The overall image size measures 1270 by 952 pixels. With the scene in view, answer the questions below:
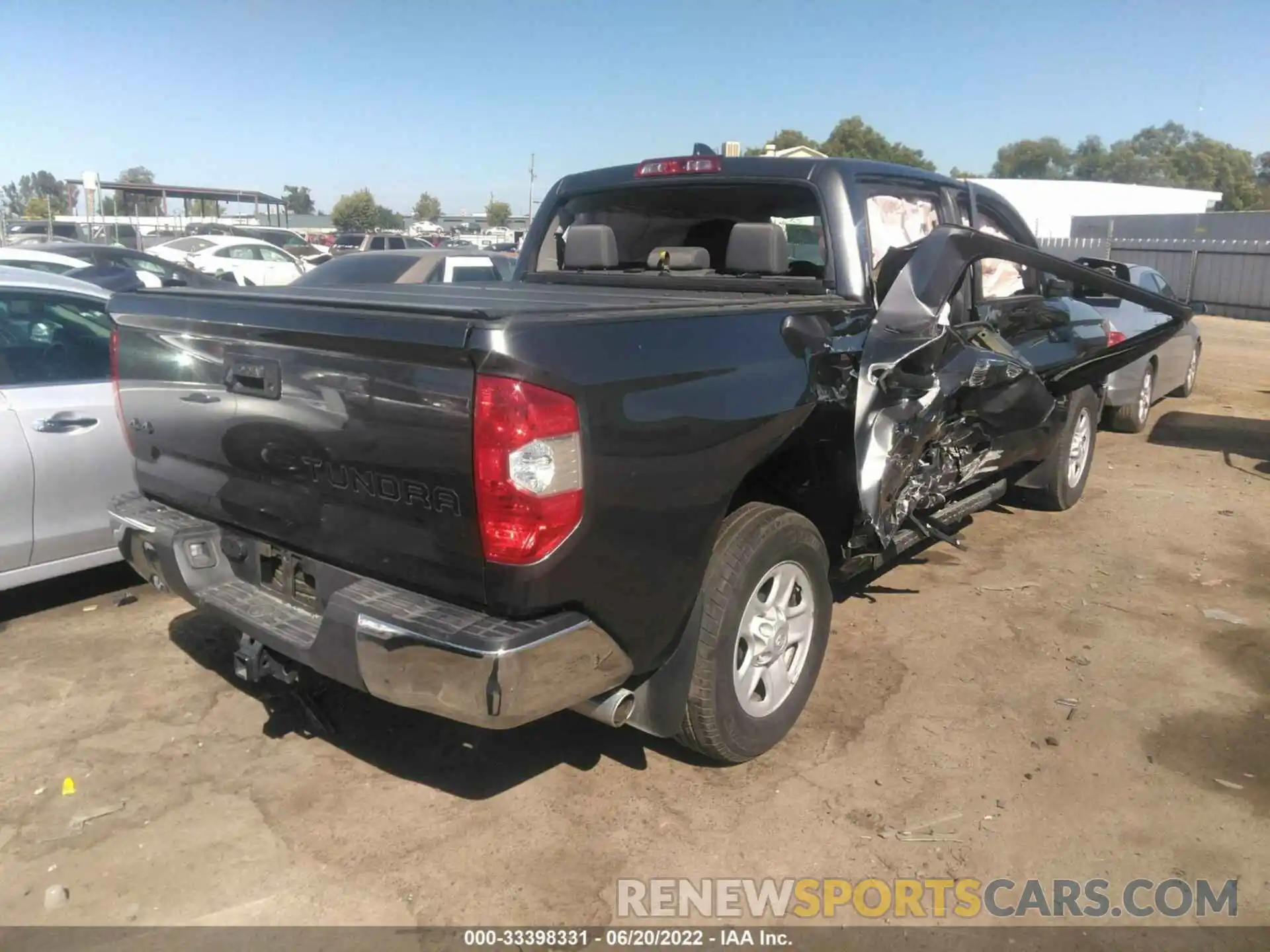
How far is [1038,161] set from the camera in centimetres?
10375

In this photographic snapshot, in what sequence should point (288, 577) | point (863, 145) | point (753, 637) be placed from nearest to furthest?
point (288, 577)
point (753, 637)
point (863, 145)

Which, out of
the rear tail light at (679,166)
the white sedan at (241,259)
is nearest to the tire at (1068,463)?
the rear tail light at (679,166)

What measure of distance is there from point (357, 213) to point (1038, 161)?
71537 mm

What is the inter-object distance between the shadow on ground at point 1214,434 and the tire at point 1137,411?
19 centimetres

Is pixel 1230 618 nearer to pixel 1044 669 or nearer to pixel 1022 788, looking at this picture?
pixel 1044 669

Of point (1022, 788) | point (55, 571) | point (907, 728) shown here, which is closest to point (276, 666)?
point (55, 571)

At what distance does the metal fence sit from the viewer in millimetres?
22156

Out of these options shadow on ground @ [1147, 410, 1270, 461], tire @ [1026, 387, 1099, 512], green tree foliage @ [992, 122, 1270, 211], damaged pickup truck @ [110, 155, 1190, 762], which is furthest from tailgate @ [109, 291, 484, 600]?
green tree foliage @ [992, 122, 1270, 211]

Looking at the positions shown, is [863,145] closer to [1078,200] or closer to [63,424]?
[1078,200]

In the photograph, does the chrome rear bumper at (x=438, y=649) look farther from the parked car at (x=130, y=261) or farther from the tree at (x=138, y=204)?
the tree at (x=138, y=204)

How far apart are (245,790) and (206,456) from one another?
1155mm

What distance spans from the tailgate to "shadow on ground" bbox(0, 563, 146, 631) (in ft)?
5.98

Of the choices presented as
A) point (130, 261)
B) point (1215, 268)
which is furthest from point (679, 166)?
point (1215, 268)

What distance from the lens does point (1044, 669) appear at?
437 cm
